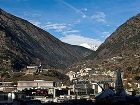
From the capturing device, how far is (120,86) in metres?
172

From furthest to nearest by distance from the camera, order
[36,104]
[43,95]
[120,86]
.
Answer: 1. [43,95]
2. [120,86]
3. [36,104]

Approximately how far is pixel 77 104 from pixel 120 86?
37.8 m

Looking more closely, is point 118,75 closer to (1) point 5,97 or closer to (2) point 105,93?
(2) point 105,93

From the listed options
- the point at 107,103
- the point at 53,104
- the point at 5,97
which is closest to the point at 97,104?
the point at 107,103

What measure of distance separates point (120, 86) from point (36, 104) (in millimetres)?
48450

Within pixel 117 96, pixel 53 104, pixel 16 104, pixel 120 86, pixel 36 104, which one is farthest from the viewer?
pixel 120 86

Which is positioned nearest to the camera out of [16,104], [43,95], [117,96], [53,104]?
[16,104]

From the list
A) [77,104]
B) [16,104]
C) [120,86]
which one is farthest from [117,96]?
[16,104]

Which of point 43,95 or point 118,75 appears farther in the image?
point 43,95

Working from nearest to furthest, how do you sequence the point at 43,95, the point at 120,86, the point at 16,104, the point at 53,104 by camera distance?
the point at 16,104
the point at 53,104
the point at 120,86
the point at 43,95

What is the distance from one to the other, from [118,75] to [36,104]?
163 ft

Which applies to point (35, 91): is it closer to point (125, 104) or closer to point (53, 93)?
point (53, 93)

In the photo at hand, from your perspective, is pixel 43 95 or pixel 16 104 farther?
pixel 43 95

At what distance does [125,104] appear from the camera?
138875mm
